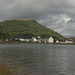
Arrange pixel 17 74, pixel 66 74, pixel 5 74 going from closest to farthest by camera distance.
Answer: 1. pixel 5 74
2. pixel 17 74
3. pixel 66 74

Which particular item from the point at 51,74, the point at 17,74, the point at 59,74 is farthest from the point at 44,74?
the point at 17,74

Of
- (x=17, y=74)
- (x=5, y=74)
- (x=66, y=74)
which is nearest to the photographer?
(x=5, y=74)

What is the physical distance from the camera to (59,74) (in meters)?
21.2

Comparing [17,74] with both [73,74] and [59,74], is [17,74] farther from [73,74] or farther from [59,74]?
[73,74]

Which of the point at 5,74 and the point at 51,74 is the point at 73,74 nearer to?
the point at 51,74

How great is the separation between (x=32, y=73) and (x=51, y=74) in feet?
9.97

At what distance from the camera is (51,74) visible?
2091cm

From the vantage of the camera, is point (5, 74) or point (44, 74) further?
point (44, 74)

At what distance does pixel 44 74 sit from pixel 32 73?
1989 millimetres

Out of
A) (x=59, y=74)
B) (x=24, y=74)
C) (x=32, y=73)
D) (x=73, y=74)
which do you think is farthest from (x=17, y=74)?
(x=73, y=74)

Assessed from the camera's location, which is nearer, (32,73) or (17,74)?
(17,74)

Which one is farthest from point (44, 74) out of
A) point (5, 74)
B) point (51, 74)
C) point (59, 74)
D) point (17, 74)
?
point (5, 74)

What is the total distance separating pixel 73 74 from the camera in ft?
69.7

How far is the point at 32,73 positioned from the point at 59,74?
4.30 meters
